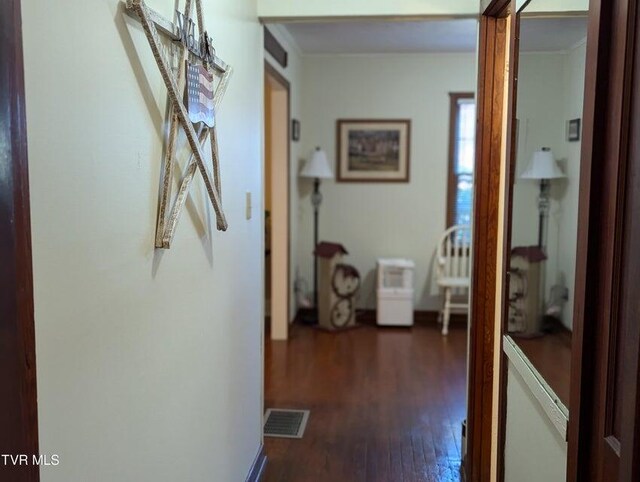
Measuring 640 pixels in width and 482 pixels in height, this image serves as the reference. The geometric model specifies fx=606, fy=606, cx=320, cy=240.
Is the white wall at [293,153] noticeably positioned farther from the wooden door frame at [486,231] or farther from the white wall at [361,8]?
the wooden door frame at [486,231]

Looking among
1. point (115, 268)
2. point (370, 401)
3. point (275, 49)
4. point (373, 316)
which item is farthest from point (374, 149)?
point (115, 268)

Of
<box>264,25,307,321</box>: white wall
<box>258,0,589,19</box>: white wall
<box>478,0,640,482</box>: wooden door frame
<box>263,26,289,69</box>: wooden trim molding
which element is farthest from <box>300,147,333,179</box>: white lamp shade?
<box>478,0,640,482</box>: wooden door frame

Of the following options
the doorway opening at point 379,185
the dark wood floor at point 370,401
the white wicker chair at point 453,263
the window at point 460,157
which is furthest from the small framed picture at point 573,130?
the window at point 460,157

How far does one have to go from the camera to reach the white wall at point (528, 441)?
4.97ft

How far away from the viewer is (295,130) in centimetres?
516

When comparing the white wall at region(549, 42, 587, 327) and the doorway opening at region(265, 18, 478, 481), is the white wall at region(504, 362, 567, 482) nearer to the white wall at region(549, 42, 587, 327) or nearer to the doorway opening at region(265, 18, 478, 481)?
the white wall at region(549, 42, 587, 327)

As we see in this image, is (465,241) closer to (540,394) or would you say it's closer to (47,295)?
(540,394)

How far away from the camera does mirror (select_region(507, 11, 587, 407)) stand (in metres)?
1.40

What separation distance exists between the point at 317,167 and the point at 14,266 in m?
4.45

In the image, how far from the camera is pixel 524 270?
1.81m

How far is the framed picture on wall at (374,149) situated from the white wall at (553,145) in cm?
365

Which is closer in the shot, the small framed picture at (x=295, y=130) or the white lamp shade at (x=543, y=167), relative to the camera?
the white lamp shade at (x=543, y=167)

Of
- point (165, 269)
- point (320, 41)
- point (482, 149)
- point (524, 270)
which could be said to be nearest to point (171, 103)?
point (165, 269)

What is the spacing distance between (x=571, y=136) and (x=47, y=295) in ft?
3.82
